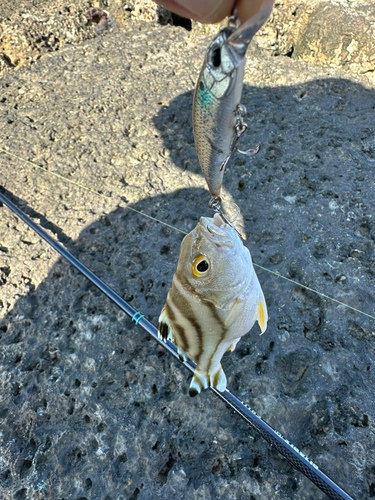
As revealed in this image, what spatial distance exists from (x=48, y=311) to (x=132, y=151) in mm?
1266

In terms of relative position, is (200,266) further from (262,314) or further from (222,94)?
(222,94)

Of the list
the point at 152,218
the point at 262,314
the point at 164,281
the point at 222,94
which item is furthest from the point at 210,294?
the point at 152,218

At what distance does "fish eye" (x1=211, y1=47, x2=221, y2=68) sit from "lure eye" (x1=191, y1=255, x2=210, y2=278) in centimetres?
53

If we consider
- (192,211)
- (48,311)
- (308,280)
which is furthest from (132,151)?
(308,280)

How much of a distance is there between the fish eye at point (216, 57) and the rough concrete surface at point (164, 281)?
1.34m

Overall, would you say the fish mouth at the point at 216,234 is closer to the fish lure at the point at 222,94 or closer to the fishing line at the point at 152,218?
the fish lure at the point at 222,94

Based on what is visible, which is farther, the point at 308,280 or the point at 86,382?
the point at 308,280

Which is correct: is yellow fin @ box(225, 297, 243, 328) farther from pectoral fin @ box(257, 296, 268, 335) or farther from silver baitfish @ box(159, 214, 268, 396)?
pectoral fin @ box(257, 296, 268, 335)

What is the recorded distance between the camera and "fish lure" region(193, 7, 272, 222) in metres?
1.01

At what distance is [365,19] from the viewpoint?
3121 millimetres

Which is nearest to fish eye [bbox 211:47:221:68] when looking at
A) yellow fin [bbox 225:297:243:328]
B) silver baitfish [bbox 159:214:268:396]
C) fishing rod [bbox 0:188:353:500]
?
silver baitfish [bbox 159:214:268:396]

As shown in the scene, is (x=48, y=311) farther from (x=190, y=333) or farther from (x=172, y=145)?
(x=172, y=145)

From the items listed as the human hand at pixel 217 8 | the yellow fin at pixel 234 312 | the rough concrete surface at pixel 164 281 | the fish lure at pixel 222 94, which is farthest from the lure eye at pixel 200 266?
the rough concrete surface at pixel 164 281

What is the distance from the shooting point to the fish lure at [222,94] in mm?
1012
